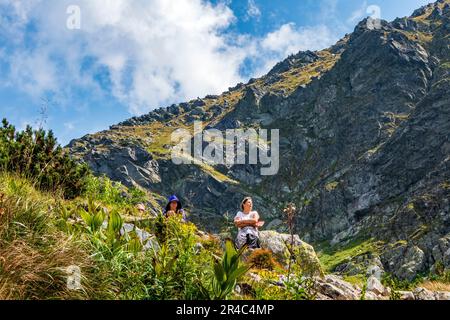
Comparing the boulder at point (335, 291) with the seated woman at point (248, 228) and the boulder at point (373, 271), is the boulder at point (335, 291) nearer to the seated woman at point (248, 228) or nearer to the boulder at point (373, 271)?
the boulder at point (373, 271)

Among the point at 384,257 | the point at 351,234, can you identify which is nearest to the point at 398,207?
the point at 351,234

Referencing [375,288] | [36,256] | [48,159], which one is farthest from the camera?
[48,159]

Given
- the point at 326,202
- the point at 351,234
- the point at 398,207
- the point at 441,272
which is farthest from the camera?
the point at 326,202

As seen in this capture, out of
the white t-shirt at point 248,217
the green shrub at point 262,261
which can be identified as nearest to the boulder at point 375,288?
the green shrub at point 262,261

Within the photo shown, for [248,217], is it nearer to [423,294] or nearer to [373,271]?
[373,271]

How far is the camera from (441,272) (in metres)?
11.9

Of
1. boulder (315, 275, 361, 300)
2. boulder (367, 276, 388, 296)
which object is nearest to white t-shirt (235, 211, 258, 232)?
boulder (315, 275, 361, 300)

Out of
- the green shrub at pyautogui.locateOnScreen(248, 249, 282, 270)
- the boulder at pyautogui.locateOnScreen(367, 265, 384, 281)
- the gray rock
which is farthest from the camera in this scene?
the green shrub at pyautogui.locateOnScreen(248, 249, 282, 270)

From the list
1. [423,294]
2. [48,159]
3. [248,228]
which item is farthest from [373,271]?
[48,159]

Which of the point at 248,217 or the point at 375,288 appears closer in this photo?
the point at 375,288

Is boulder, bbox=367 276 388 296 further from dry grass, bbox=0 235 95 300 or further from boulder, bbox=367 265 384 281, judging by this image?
dry grass, bbox=0 235 95 300

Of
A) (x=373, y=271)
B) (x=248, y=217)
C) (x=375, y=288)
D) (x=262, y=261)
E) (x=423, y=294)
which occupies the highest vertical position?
(x=248, y=217)
